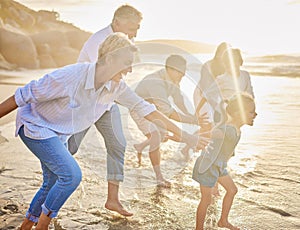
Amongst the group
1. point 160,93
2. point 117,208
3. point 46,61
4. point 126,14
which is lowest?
point 46,61

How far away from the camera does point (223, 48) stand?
5.45 meters

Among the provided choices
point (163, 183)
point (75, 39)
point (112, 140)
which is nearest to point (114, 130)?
point (112, 140)

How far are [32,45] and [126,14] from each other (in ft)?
71.4

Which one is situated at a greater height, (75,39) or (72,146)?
(72,146)

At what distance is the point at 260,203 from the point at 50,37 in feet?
84.6

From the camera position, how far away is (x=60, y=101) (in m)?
3.08

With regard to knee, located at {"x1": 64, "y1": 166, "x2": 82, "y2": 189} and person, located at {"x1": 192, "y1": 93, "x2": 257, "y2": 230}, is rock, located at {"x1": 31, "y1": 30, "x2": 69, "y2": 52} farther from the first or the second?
knee, located at {"x1": 64, "y1": 166, "x2": 82, "y2": 189}

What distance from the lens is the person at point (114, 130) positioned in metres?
4.13

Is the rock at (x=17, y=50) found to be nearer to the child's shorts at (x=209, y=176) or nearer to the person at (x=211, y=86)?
the person at (x=211, y=86)

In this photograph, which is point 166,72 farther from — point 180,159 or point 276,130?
point 276,130

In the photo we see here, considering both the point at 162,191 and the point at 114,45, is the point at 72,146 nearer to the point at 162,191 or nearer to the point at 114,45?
the point at 162,191

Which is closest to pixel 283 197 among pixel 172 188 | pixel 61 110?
pixel 172 188

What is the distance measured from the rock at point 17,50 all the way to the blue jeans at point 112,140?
788 inches

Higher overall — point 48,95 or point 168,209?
point 48,95
